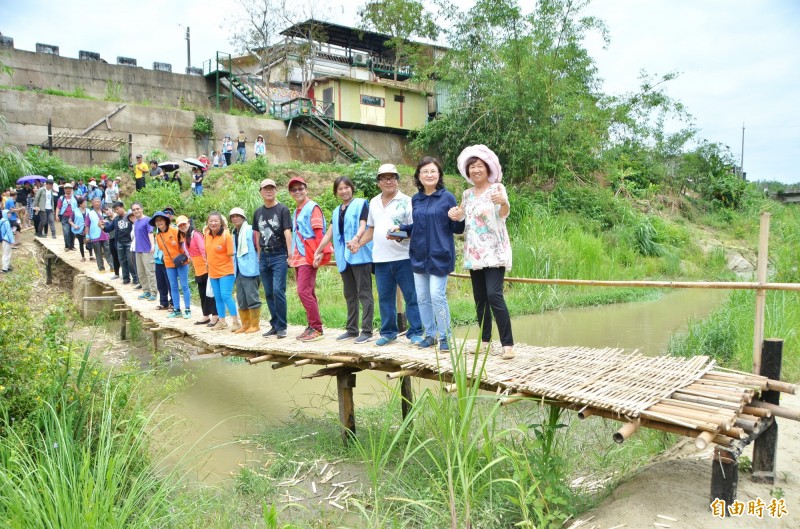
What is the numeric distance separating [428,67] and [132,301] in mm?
16095

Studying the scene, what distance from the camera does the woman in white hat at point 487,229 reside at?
3888 mm

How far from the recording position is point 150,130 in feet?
61.1

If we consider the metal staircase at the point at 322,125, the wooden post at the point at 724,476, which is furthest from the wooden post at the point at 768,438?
the metal staircase at the point at 322,125

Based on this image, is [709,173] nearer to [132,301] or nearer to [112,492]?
[132,301]

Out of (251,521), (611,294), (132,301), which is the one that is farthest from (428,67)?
(251,521)

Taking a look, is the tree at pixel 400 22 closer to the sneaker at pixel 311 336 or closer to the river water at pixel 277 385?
the river water at pixel 277 385

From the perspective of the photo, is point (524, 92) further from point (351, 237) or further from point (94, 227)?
point (351, 237)

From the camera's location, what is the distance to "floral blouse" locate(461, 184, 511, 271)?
3.89 meters

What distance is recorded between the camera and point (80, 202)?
1151 cm

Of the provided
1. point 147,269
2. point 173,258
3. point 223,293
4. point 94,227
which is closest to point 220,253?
point 223,293

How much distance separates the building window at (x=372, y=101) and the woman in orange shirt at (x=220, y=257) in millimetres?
16211

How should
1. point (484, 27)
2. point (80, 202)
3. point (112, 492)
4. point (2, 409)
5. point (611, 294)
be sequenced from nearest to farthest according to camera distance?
point (112, 492), point (2, 409), point (80, 202), point (611, 294), point (484, 27)

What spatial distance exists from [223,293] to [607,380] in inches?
166

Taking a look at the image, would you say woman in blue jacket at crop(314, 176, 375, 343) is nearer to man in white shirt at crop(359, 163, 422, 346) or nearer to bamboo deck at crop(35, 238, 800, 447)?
man in white shirt at crop(359, 163, 422, 346)
